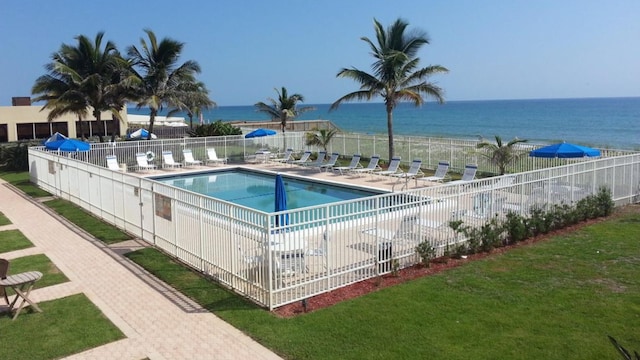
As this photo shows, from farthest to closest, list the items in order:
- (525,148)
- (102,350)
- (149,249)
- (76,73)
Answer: (76,73)
(525,148)
(149,249)
(102,350)

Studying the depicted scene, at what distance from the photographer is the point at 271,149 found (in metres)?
28.2

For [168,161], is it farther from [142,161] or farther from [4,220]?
[4,220]

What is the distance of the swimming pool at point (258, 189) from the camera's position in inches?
709

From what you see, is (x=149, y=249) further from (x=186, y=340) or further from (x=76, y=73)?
(x=76, y=73)

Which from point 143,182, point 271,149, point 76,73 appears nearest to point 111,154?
point 76,73

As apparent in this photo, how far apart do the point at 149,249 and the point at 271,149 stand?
17.2 metres


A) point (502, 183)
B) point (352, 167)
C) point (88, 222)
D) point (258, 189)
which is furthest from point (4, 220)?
point (502, 183)

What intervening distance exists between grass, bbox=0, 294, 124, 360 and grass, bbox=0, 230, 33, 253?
4.13m

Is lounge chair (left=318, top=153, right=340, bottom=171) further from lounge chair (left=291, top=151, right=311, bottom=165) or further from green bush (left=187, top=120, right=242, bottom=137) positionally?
Answer: green bush (left=187, top=120, right=242, bottom=137)

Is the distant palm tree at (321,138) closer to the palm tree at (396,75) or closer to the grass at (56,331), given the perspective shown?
the palm tree at (396,75)

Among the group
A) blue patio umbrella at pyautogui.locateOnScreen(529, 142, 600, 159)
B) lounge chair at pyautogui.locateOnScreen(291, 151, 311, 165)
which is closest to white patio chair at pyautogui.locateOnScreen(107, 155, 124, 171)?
lounge chair at pyautogui.locateOnScreen(291, 151, 311, 165)

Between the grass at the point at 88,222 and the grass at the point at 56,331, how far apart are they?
13.1 ft

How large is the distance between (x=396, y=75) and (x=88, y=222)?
13317 mm

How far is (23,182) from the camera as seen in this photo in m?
21.7
